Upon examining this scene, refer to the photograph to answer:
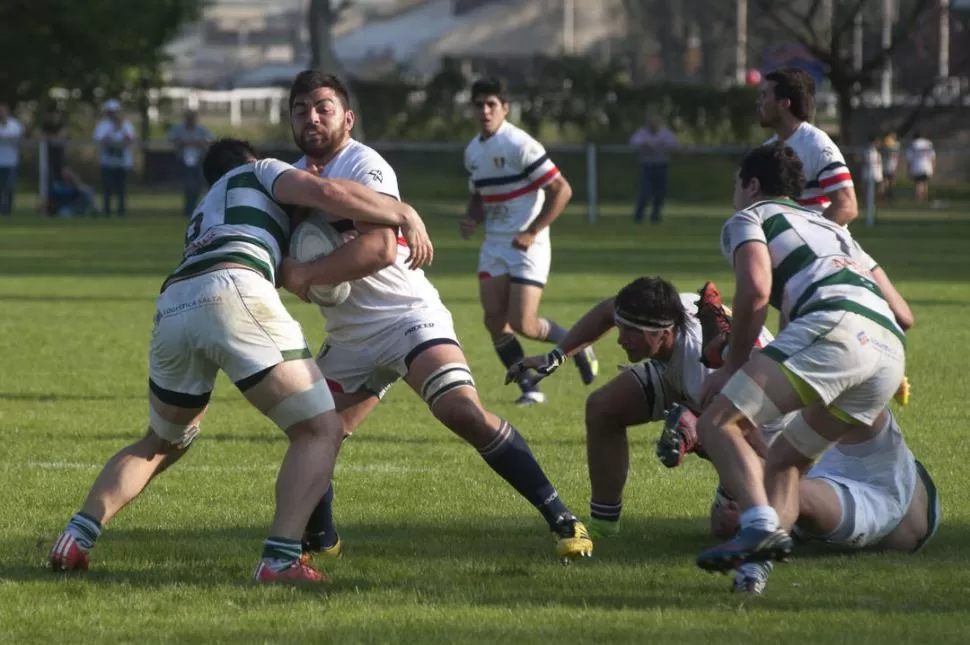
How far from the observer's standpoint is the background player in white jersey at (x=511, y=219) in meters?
12.2

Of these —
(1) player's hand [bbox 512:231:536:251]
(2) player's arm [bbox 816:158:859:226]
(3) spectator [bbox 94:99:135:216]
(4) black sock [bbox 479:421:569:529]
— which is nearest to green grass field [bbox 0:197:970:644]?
(4) black sock [bbox 479:421:569:529]

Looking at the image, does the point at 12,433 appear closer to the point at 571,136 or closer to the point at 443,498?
the point at 443,498

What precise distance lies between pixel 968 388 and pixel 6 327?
813 centimetres

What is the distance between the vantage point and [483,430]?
685 cm

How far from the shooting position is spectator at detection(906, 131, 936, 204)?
35.2 m

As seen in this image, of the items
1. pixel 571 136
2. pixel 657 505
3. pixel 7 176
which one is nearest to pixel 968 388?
pixel 657 505

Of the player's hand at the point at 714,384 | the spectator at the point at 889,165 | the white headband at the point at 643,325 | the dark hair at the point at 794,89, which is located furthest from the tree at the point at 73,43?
Result: the player's hand at the point at 714,384

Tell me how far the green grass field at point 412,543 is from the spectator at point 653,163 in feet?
54.8

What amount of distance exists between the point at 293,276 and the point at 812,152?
3974mm

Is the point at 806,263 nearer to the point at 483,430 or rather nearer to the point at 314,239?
the point at 483,430

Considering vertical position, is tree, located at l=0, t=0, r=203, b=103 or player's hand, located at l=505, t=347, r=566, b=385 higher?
tree, located at l=0, t=0, r=203, b=103

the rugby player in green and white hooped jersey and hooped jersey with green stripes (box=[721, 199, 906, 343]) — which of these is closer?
the rugby player in green and white hooped jersey

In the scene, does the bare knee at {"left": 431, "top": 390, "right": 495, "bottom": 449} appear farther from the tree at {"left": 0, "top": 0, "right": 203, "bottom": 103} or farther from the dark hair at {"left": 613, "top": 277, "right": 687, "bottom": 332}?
the tree at {"left": 0, "top": 0, "right": 203, "bottom": 103}

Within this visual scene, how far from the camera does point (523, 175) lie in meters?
12.6
